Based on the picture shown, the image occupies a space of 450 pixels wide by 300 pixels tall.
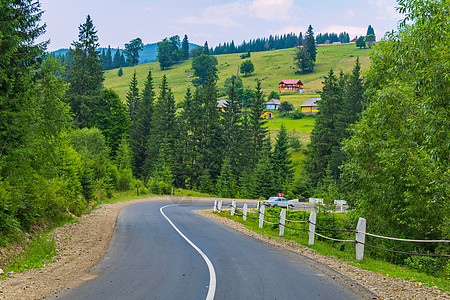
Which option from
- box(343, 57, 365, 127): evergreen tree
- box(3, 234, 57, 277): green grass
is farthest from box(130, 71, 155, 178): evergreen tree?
box(3, 234, 57, 277): green grass

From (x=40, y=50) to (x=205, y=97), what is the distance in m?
54.7

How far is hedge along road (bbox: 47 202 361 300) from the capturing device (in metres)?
7.09

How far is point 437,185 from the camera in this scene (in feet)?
41.9

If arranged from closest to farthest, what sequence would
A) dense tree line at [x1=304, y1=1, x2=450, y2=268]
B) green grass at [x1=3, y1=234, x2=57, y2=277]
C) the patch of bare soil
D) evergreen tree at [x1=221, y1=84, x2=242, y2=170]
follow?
the patch of bare soil
green grass at [x1=3, y1=234, x2=57, y2=277]
dense tree line at [x1=304, y1=1, x2=450, y2=268]
evergreen tree at [x1=221, y1=84, x2=242, y2=170]

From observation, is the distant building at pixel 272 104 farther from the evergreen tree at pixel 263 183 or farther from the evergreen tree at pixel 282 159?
the evergreen tree at pixel 263 183

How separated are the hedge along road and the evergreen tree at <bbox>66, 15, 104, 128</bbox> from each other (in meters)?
47.5

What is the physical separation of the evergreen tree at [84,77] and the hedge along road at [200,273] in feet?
156

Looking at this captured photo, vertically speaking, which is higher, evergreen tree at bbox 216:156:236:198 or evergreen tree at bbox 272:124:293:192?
evergreen tree at bbox 272:124:293:192

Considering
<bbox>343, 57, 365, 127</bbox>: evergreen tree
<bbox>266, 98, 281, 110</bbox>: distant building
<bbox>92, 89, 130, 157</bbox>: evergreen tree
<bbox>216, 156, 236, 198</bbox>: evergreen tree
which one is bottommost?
<bbox>216, 156, 236, 198</bbox>: evergreen tree

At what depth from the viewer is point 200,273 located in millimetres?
8898

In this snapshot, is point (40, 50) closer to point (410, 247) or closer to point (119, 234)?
point (119, 234)

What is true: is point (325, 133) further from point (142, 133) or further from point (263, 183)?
point (142, 133)

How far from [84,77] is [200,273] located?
55740 mm

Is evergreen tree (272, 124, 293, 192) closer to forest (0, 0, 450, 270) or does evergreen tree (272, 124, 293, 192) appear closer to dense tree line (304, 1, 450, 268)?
forest (0, 0, 450, 270)
